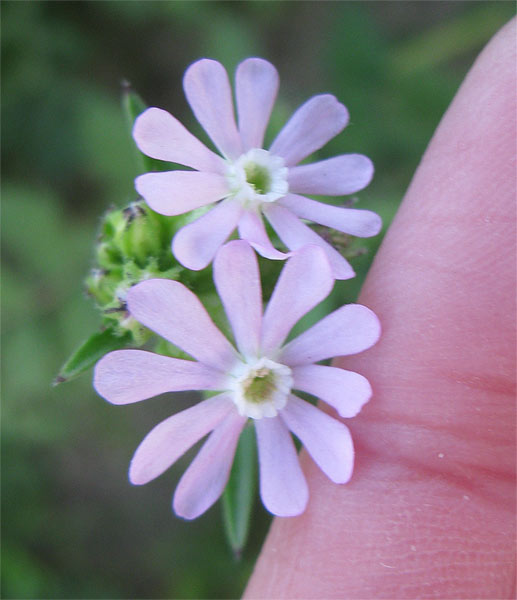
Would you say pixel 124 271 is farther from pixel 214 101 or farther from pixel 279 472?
pixel 279 472

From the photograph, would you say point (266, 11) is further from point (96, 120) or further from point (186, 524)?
point (186, 524)

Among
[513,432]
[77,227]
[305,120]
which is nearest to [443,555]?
[513,432]

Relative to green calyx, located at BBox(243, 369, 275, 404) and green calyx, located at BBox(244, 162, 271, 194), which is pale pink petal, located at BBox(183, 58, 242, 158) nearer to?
green calyx, located at BBox(244, 162, 271, 194)

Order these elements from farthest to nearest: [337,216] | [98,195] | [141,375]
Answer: [98,195] < [337,216] < [141,375]

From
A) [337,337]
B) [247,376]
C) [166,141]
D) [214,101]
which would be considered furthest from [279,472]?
[214,101]

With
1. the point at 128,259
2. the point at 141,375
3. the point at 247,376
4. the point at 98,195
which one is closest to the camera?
the point at 141,375

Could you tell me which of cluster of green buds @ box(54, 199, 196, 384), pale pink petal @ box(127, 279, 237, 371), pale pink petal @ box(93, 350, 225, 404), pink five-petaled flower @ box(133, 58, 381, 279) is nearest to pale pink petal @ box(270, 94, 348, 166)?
pink five-petaled flower @ box(133, 58, 381, 279)
